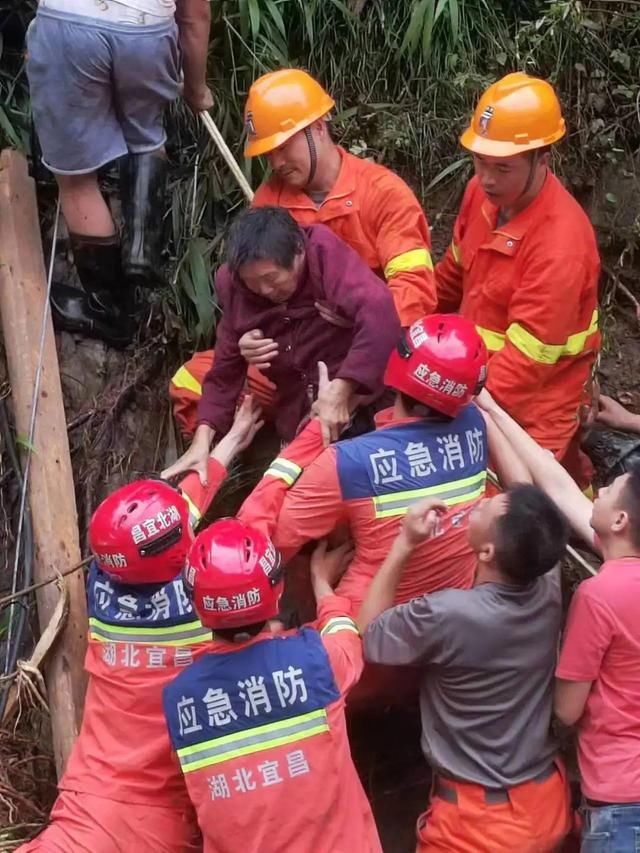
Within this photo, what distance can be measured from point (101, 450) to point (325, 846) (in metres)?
2.30

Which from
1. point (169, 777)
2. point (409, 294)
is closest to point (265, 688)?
point (169, 777)

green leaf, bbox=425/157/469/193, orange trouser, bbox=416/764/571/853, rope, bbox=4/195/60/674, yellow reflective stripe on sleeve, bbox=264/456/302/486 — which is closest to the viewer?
orange trouser, bbox=416/764/571/853

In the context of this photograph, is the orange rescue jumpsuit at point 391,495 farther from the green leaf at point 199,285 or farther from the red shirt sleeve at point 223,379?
the green leaf at point 199,285

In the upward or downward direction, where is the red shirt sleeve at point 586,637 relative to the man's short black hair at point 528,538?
downward

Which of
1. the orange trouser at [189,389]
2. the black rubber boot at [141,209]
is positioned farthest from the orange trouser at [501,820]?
the black rubber boot at [141,209]

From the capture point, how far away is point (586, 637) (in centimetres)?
279

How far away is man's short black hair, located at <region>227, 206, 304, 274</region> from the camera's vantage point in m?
3.38

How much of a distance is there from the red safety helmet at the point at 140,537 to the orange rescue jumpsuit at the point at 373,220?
A: 42.7 inches

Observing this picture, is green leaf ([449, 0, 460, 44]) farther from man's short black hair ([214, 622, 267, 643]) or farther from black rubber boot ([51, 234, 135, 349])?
man's short black hair ([214, 622, 267, 643])

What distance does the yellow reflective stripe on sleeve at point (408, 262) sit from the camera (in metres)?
3.94

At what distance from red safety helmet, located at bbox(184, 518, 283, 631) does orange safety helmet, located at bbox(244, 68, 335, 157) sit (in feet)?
6.04

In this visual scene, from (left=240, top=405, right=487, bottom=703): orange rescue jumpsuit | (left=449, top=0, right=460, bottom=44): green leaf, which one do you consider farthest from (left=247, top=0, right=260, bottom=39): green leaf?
(left=240, top=405, right=487, bottom=703): orange rescue jumpsuit

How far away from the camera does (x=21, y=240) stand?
4406mm

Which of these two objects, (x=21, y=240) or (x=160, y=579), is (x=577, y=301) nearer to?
(x=160, y=579)
